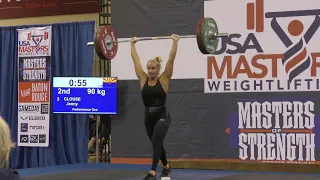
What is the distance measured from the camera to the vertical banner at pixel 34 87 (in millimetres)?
8242

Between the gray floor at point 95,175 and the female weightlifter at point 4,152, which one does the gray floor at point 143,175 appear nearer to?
the gray floor at point 95,175

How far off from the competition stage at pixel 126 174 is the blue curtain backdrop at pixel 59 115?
0.93m

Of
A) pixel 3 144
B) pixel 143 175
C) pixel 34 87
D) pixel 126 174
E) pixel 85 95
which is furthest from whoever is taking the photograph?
pixel 34 87

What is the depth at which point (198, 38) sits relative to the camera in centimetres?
548

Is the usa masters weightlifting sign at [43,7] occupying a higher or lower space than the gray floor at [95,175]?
higher

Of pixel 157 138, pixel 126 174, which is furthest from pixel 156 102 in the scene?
pixel 126 174

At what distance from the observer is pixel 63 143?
8.09 m

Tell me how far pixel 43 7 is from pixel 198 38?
4.15 metres

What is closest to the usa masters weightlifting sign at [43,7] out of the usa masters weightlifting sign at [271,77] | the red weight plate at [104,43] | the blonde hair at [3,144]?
the red weight plate at [104,43]

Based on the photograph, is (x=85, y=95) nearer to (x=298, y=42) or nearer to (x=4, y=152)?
(x=298, y=42)

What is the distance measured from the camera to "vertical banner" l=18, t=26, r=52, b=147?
824 centimetres

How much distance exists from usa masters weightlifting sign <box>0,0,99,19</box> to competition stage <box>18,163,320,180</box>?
8.91 feet

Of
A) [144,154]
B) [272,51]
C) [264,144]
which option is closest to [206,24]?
[272,51]

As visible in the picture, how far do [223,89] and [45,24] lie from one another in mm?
3301
